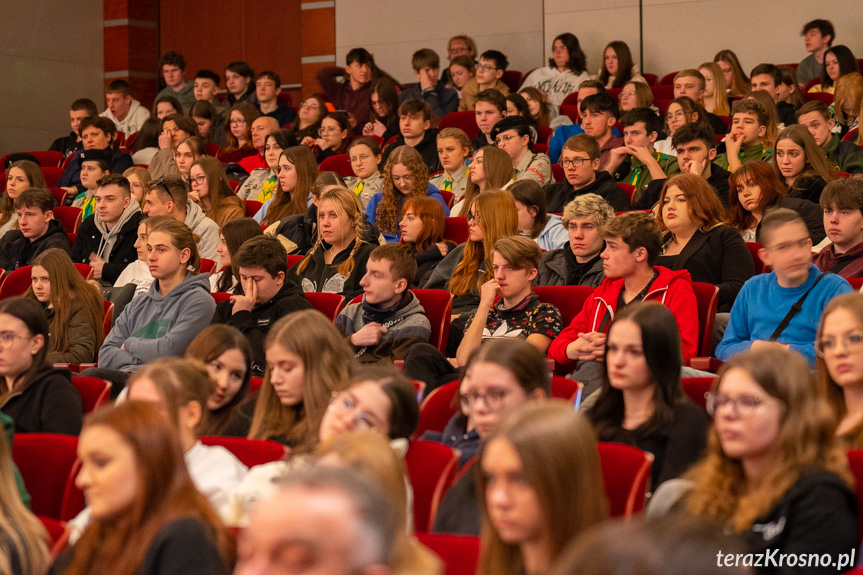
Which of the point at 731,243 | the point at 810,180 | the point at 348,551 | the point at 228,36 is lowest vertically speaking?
the point at 348,551

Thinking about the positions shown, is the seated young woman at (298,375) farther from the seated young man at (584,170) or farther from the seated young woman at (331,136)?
the seated young woman at (331,136)

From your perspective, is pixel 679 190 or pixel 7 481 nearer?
pixel 7 481

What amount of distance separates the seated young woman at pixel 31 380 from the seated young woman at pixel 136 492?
1332mm

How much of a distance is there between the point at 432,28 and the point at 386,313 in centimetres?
565

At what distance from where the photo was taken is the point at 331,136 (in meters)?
6.88

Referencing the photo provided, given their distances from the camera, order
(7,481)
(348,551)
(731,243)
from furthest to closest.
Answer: (731,243) < (7,481) < (348,551)

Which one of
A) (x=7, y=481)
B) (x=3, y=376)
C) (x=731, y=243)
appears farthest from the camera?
(x=731, y=243)

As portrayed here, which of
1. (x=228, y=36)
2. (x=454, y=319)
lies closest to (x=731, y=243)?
(x=454, y=319)

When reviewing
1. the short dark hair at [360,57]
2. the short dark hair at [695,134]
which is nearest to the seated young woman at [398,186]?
the short dark hair at [695,134]

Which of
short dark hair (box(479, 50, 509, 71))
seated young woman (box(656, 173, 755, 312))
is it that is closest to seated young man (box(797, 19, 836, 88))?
short dark hair (box(479, 50, 509, 71))

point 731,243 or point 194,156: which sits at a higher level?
point 194,156

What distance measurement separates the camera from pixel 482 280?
4.25 metres

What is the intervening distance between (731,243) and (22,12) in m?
7.24

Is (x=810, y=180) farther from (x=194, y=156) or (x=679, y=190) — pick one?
(x=194, y=156)
